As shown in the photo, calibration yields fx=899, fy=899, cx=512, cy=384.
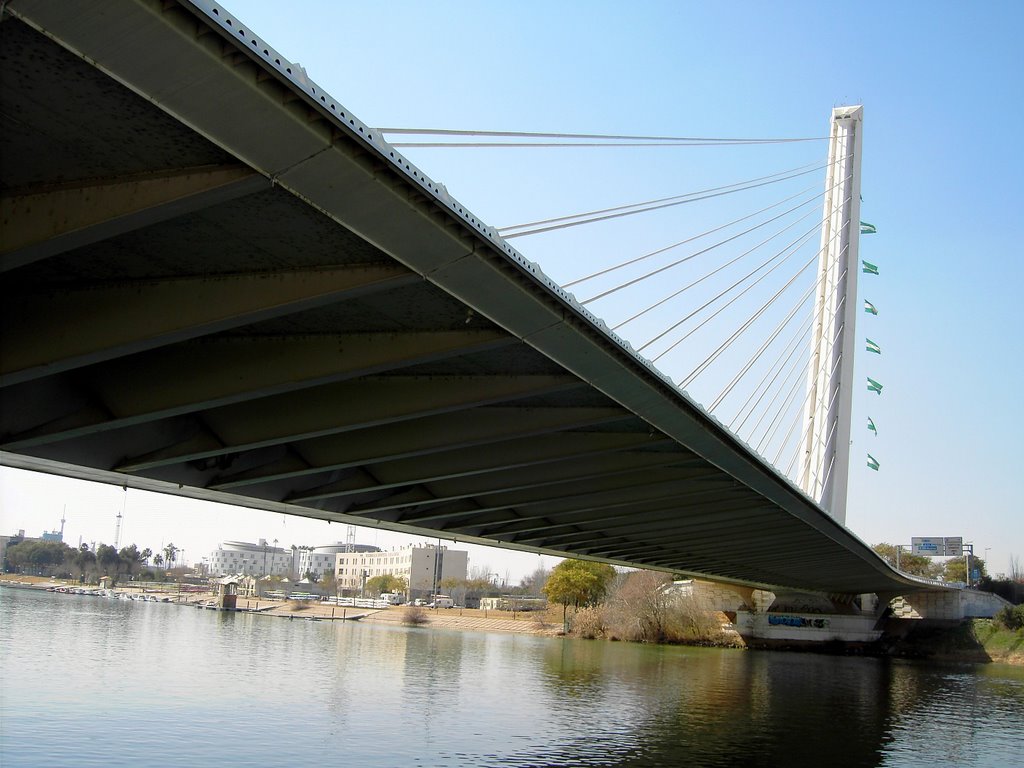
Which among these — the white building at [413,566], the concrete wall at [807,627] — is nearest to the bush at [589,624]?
the concrete wall at [807,627]

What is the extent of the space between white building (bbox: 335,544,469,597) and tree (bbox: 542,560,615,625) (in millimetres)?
68874

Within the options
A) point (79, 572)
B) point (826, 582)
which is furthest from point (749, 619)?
point (79, 572)

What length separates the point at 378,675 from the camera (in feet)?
122

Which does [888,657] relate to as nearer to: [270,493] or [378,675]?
[378,675]

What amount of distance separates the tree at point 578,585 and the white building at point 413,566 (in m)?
68.9

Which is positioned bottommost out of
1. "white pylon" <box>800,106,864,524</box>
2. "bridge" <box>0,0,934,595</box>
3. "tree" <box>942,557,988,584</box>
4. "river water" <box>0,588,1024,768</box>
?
"river water" <box>0,588,1024,768</box>

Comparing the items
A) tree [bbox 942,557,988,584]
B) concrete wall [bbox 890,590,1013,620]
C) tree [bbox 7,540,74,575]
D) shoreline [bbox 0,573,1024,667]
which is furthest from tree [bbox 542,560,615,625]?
tree [bbox 7,540,74,575]

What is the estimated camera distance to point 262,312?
8719 mm

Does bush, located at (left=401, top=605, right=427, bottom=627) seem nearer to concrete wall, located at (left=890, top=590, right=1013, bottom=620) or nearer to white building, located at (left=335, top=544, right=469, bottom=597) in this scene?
concrete wall, located at (left=890, top=590, right=1013, bottom=620)

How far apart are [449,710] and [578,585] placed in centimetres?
6792

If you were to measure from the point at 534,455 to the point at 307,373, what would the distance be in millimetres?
6104

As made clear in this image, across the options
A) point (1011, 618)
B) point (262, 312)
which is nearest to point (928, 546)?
point (1011, 618)

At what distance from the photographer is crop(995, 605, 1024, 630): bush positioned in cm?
7675

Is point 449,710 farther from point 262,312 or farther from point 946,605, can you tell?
point 946,605
